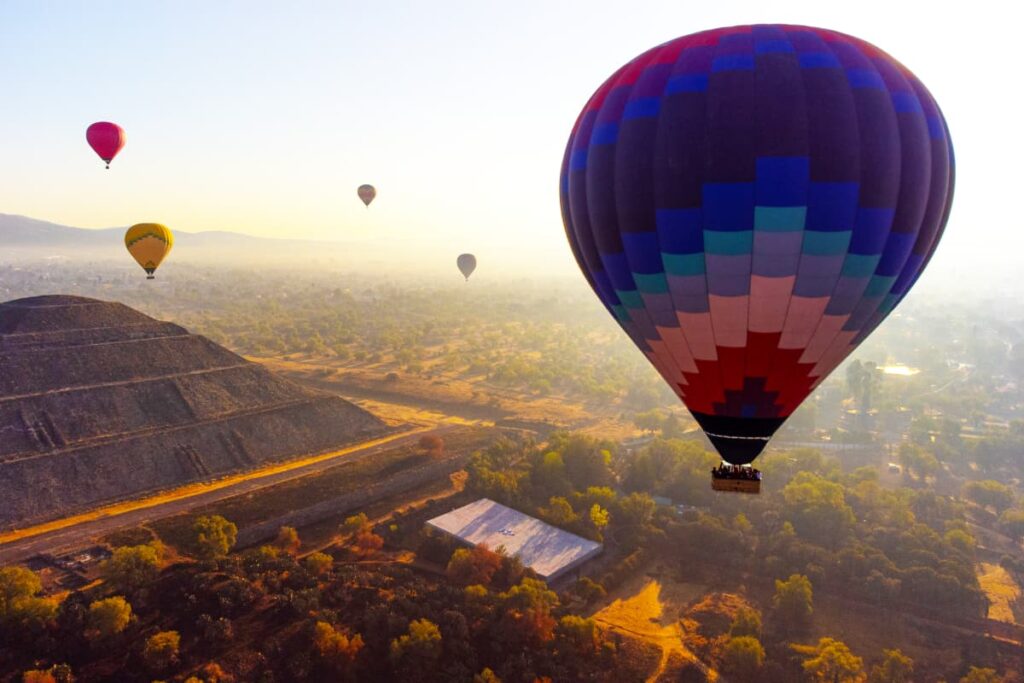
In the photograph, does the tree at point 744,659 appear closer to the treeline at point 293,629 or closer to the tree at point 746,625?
the tree at point 746,625

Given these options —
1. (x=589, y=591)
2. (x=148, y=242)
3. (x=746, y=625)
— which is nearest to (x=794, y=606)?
(x=746, y=625)

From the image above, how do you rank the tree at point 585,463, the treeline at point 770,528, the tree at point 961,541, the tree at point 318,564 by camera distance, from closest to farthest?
the tree at point 318,564 < the treeline at point 770,528 < the tree at point 961,541 < the tree at point 585,463

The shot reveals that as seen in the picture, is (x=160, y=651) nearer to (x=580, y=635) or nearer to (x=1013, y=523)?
(x=580, y=635)

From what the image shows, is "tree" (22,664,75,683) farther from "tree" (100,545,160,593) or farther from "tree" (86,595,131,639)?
"tree" (100,545,160,593)

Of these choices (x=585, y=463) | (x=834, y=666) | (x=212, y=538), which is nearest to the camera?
(x=834, y=666)

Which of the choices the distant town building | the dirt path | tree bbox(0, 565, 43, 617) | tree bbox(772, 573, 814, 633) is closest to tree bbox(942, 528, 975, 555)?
tree bbox(772, 573, 814, 633)

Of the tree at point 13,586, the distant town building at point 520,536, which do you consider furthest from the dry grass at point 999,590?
the tree at point 13,586
